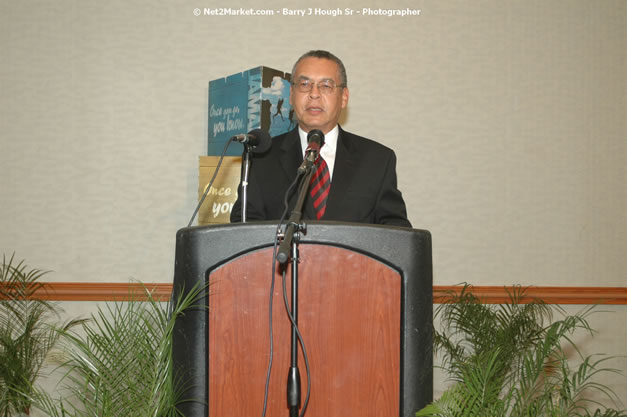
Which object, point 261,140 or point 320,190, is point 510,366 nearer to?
point 320,190

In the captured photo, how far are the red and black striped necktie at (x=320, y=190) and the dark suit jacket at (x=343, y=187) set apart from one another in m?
0.02

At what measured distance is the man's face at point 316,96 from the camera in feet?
6.28

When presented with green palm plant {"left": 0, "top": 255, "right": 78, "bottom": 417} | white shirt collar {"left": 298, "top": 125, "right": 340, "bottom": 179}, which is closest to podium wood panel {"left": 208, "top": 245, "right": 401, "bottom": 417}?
white shirt collar {"left": 298, "top": 125, "right": 340, "bottom": 179}

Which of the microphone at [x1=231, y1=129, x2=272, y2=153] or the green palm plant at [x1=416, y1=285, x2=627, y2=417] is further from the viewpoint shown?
the microphone at [x1=231, y1=129, x2=272, y2=153]

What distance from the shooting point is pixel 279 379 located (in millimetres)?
1099

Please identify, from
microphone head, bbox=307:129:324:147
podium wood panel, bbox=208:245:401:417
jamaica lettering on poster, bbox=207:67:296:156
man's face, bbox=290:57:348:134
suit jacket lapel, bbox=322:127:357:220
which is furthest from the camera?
jamaica lettering on poster, bbox=207:67:296:156

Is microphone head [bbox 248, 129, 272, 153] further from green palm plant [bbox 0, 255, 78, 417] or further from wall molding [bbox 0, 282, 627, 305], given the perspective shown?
wall molding [bbox 0, 282, 627, 305]

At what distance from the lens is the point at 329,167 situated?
6.44 ft

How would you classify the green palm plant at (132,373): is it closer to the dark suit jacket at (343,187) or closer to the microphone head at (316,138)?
the microphone head at (316,138)

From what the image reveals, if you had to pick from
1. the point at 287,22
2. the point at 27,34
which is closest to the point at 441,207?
the point at 287,22

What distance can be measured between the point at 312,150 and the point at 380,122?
1926mm

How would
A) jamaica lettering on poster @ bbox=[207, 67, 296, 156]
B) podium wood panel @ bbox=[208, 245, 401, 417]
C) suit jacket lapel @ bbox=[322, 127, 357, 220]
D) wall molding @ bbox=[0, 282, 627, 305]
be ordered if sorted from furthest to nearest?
wall molding @ bbox=[0, 282, 627, 305], jamaica lettering on poster @ bbox=[207, 67, 296, 156], suit jacket lapel @ bbox=[322, 127, 357, 220], podium wood panel @ bbox=[208, 245, 401, 417]

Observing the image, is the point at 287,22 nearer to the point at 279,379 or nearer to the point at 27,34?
the point at 27,34

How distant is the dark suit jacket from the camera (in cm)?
172
